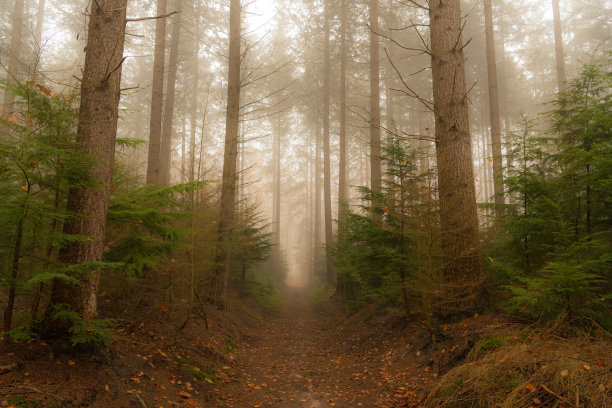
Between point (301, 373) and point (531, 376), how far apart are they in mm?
4165

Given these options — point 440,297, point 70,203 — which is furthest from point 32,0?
point 440,297

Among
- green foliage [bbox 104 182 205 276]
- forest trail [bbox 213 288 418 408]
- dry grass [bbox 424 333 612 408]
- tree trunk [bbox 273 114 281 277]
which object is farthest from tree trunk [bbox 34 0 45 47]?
dry grass [bbox 424 333 612 408]

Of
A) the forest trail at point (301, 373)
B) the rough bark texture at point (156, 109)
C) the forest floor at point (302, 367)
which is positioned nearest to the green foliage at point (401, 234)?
the forest floor at point (302, 367)

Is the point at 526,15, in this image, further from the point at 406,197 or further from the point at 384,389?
the point at 384,389

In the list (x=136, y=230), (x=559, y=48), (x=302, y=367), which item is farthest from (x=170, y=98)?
(x=559, y=48)

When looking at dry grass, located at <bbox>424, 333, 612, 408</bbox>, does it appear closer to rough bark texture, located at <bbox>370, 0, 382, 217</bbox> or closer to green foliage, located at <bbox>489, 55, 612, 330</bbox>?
green foliage, located at <bbox>489, 55, 612, 330</bbox>

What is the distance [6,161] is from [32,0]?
29166 millimetres

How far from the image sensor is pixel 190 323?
7367 millimetres

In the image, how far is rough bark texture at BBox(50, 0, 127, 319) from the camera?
13.8ft

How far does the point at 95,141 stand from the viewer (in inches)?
177

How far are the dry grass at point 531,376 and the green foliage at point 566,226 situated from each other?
0.53 meters

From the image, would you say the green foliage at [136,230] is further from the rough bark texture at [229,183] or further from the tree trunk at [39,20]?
the tree trunk at [39,20]

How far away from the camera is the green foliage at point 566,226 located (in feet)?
13.9

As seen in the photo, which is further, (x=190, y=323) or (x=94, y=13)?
(x=190, y=323)
